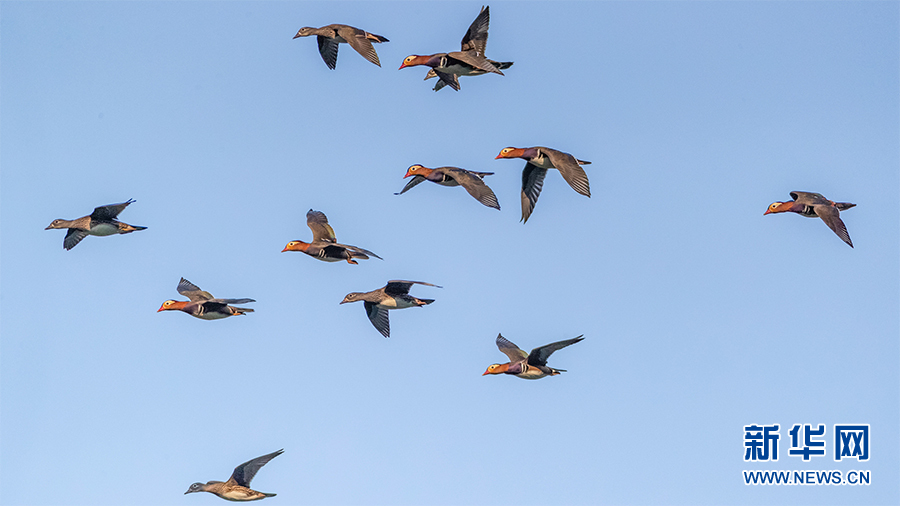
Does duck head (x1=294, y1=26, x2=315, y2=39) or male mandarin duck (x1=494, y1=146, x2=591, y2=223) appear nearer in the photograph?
male mandarin duck (x1=494, y1=146, x2=591, y2=223)

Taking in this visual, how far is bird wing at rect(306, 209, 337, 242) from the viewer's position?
42281 millimetres

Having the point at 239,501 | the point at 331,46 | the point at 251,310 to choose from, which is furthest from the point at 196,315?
the point at 331,46

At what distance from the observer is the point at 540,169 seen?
1551 inches

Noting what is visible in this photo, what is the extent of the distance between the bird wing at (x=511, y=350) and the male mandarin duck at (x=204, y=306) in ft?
29.6

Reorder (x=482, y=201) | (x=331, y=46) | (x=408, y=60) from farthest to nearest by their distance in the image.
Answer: (x=331, y=46)
(x=408, y=60)
(x=482, y=201)

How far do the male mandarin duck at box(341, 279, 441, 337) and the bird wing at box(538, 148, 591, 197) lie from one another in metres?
6.54

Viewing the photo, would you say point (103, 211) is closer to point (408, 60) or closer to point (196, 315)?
point (196, 315)

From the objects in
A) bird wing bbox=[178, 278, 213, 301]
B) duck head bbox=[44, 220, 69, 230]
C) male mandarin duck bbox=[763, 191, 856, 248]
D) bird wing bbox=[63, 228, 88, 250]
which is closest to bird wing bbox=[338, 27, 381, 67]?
bird wing bbox=[178, 278, 213, 301]

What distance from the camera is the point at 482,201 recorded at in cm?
3619

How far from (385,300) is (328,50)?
330 inches

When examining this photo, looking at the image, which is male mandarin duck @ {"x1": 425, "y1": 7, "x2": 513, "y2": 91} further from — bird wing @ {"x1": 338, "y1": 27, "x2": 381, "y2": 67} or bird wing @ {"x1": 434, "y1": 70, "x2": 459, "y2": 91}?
bird wing @ {"x1": 338, "y1": 27, "x2": 381, "y2": 67}

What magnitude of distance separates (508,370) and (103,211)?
1423 cm

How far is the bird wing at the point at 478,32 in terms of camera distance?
39188 millimetres

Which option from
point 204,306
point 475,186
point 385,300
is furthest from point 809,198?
point 204,306
